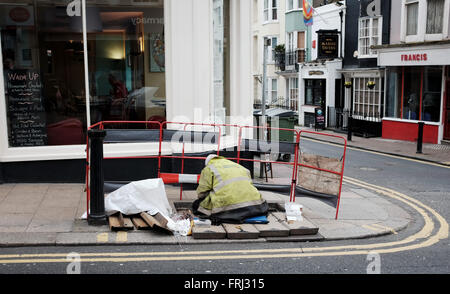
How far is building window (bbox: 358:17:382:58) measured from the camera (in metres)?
24.2

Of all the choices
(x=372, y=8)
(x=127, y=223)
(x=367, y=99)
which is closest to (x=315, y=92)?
(x=367, y=99)

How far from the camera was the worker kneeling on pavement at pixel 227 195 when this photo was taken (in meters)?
7.20

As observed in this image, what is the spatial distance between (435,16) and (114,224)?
17736 mm

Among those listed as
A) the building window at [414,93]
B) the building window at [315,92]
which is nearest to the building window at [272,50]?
the building window at [315,92]

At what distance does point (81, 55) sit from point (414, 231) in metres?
7.05

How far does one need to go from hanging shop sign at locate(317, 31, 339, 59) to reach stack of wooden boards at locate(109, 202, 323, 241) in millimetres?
21563

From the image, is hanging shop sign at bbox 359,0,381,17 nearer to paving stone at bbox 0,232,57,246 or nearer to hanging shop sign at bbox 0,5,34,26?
hanging shop sign at bbox 0,5,34,26

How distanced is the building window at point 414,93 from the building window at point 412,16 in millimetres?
1646

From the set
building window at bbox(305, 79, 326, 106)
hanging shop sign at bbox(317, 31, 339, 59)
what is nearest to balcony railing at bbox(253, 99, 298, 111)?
building window at bbox(305, 79, 326, 106)

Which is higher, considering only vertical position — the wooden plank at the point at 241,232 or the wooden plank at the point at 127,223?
the wooden plank at the point at 127,223

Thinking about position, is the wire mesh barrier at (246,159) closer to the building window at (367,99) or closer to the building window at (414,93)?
the building window at (414,93)

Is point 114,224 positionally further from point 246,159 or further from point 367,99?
point 367,99
